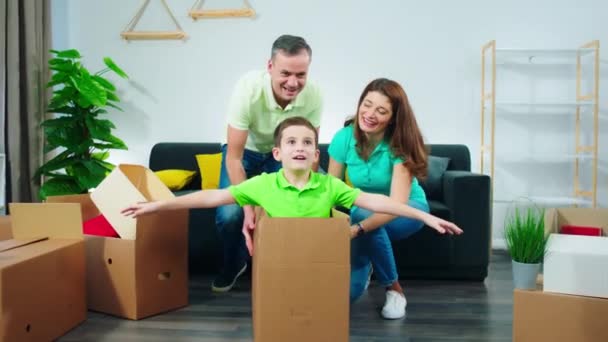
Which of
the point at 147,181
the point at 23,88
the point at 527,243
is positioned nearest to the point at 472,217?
the point at 527,243

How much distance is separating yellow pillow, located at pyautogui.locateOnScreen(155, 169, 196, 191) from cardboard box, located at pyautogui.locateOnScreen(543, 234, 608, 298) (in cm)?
212

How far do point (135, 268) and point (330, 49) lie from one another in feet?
7.13

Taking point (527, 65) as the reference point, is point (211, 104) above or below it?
below

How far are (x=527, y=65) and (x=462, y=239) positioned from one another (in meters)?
1.56

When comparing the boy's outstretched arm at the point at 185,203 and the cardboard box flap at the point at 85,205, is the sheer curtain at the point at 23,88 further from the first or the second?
the boy's outstretched arm at the point at 185,203

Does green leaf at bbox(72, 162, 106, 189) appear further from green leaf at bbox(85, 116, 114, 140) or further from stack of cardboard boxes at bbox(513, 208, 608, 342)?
stack of cardboard boxes at bbox(513, 208, 608, 342)

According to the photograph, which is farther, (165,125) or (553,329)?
(165,125)

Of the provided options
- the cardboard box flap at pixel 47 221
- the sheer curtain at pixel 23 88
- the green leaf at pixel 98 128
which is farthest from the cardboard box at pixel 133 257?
the sheer curtain at pixel 23 88

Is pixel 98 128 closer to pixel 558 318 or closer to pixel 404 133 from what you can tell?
pixel 404 133

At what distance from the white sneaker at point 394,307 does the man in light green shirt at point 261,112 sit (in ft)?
1.96

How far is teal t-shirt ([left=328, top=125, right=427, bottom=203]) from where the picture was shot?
6.41 ft

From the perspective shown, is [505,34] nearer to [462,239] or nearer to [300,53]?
[462,239]

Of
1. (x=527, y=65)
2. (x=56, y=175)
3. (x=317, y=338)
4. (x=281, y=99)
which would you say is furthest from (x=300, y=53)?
(x=527, y=65)

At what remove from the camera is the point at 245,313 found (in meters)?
2.04
